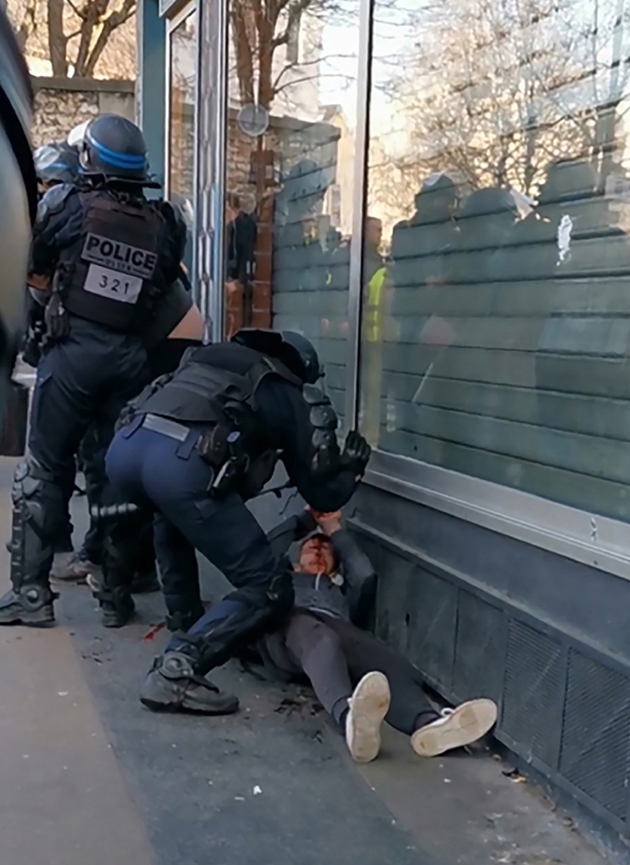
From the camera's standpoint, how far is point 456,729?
3271mm

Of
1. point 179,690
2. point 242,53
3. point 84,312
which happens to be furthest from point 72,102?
point 179,690

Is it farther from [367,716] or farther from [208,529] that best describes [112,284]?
[367,716]

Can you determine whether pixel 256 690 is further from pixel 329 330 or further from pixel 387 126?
pixel 387 126

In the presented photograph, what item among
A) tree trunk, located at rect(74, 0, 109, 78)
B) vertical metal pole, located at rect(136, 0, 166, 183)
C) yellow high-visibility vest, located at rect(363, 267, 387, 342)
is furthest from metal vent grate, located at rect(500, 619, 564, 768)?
tree trunk, located at rect(74, 0, 109, 78)

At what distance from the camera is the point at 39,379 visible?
4527 millimetres

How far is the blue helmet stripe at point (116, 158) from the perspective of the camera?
170 inches

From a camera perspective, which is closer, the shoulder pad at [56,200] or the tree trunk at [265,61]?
the shoulder pad at [56,200]

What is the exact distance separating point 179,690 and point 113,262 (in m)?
1.80

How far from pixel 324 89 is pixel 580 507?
121 inches

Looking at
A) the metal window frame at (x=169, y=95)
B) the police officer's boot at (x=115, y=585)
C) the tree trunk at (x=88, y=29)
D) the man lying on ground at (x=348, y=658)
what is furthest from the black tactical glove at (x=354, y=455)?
the tree trunk at (x=88, y=29)

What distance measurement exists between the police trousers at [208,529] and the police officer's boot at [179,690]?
0.04 metres

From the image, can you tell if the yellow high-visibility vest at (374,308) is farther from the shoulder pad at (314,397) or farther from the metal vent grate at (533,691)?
the metal vent grate at (533,691)

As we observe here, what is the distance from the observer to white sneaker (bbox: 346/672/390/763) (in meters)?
3.14

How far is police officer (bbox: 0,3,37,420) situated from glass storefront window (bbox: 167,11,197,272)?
21.3 ft
